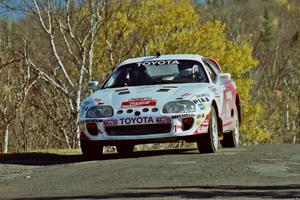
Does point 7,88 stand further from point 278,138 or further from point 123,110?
point 278,138

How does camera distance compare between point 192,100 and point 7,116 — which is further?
point 7,116

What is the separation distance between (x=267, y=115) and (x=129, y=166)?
44.4 m

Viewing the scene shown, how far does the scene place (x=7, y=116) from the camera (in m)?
21.4

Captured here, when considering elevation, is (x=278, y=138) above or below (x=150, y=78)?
below

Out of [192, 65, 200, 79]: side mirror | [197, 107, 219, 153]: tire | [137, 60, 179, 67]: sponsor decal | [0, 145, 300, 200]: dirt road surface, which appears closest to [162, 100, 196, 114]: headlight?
[197, 107, 219, 153]: tire

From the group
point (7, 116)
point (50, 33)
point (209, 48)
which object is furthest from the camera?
point (209, 48)

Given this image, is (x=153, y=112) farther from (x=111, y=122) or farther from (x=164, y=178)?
(x=164, y=178)

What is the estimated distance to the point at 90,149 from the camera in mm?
10531

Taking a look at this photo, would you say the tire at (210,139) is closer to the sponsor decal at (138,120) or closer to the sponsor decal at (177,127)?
the sponsor decal at (177,127)

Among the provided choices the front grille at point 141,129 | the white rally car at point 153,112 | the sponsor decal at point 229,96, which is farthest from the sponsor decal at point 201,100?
the sponsor decal at point 229,96

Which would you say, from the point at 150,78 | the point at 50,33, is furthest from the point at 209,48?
the point at 150,78

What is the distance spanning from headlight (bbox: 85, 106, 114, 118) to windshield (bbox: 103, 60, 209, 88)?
1.11m

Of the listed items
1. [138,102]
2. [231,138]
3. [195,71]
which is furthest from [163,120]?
[231,138]

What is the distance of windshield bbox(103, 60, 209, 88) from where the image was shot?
1118 centimetres
